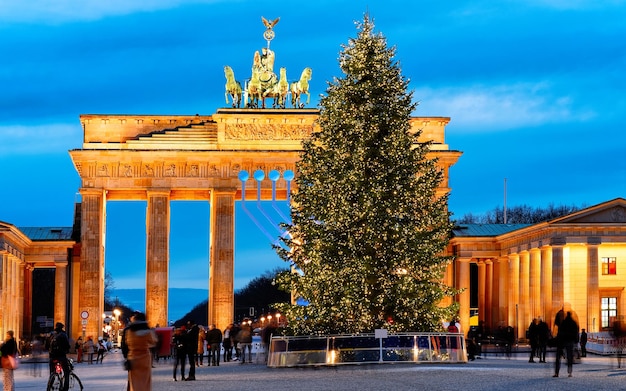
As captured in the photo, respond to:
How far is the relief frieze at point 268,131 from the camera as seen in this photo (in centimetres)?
8669

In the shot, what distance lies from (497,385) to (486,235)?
59774 mm

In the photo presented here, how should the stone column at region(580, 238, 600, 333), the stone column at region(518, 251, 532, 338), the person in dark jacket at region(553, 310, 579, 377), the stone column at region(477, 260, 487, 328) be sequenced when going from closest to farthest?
1. the person in dark jacket at region(553, 310, 579, 377)
2. the stone column at region(580, 238, 600, 333)
3. the stone column at region(518, 251, 532, 338)
4. the stone column at region(477, 260, 487, 328)

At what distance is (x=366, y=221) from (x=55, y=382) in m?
14.9

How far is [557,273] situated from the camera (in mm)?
74500

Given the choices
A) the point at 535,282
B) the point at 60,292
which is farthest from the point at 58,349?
the point at 60,292

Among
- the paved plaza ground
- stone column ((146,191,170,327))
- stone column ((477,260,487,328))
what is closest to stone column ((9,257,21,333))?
stone column ((146,191,170,327))

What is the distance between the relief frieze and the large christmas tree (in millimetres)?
41146

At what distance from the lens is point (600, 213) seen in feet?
245

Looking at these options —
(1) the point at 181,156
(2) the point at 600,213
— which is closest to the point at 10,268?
(1) the point at 181,156

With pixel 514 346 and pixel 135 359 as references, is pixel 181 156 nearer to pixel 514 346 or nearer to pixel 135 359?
pixel 514 346

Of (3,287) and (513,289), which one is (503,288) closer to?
(513,289)

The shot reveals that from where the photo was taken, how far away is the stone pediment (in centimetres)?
7419

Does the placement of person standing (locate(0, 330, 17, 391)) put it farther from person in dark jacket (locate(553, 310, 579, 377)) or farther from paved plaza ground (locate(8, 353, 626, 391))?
person in dark jacket (locate(553, 310, 579, 377))

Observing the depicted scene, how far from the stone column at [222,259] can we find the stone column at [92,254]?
23.8 ft
